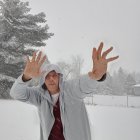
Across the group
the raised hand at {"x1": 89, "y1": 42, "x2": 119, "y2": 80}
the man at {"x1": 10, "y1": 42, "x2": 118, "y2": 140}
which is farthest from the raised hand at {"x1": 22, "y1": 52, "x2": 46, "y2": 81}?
the raised hand at {"x1": 89, "y1": 42, "x2": 119, "y2": 80}

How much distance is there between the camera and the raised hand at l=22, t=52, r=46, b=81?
97.9 inches

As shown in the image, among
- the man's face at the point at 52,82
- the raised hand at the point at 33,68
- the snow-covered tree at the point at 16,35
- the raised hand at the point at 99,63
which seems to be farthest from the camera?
the snow-covered tree at the point at 16,35

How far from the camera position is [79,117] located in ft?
8.36

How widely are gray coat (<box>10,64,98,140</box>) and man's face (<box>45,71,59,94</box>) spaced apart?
3 centimetres

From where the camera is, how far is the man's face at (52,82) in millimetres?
2609

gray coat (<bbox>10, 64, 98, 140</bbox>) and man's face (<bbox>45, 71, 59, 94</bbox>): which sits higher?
man's face (<bbox>45, 71, 59, 94</bbox>)

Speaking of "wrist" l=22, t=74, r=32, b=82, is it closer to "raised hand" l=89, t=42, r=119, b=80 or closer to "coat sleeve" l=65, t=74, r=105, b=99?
"coat sleeve" l=65, t=74, r=105, b=99

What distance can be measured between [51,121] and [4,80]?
19.1 metres

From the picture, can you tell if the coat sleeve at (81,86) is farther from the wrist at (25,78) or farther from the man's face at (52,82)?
the wrist at (25,78)

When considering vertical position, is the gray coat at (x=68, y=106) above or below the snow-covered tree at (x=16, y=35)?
below

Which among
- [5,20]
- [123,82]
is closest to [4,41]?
[5,20]

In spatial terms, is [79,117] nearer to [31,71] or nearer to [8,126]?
[31,71]

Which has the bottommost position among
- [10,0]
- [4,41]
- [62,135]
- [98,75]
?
[62,135]

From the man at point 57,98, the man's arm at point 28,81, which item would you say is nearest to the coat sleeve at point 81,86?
the man at point 57,98
